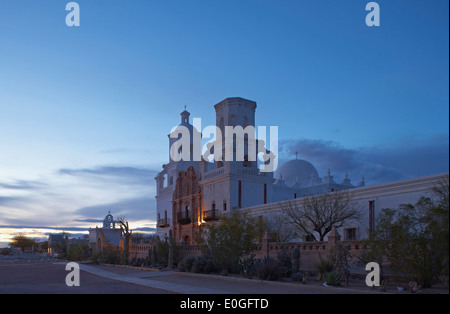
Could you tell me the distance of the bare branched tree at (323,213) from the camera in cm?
2709

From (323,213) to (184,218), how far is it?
2104cm

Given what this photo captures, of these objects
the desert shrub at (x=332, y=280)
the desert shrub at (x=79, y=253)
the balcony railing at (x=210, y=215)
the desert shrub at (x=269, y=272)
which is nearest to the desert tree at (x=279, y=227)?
the balcony railing at (x=210, y=215)

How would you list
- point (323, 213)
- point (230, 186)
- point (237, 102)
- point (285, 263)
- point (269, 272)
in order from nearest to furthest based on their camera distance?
point (269, 272) → point (285, 263) → point (323, 213) → point (230, 186) → point (237, 102)

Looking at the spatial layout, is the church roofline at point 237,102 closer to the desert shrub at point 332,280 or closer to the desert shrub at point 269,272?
the desert shrub at point 269,272

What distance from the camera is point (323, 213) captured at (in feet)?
90.9

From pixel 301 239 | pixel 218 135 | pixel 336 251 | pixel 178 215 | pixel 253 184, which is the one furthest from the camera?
pixel 178 215

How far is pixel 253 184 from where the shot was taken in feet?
136

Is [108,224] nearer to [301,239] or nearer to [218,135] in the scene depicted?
[218,135]

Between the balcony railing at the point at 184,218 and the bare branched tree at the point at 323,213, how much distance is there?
685 inches

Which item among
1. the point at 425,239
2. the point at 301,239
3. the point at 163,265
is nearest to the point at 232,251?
the point at 301,239

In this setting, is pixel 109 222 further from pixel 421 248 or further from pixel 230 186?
pixel 421 248

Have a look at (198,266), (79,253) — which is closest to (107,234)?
(79,253)

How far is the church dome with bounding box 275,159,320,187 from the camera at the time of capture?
48.4 metres
